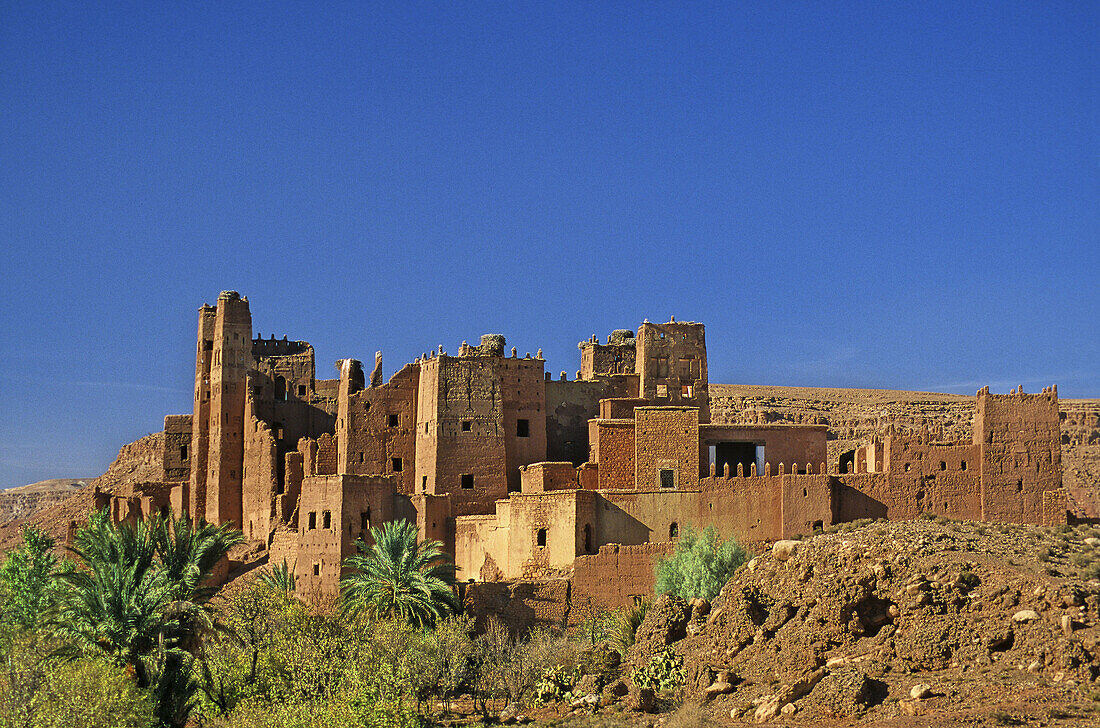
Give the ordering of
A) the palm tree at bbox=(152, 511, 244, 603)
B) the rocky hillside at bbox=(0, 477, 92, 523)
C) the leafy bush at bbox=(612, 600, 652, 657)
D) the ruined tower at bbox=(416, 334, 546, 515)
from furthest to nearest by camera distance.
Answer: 1. the rocky hillside at bbox=(0, 477, 92, 523)
2. the ruined tower at bbox=(416, 334, 546, 515)
3. the leafy bush at bbox=(612, 600, 652, 657)
4. the palm tree at bbox=(152, 511, 244, 603)

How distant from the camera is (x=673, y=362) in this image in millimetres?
69375

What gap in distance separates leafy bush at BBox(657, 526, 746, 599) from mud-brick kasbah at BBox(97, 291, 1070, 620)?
70.2 inches

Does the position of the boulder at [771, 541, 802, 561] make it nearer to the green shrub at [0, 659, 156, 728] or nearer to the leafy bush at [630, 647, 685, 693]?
the leafy bush at [630, 647, 685, 693]

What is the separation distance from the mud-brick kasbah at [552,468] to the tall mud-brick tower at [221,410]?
85 millimetres

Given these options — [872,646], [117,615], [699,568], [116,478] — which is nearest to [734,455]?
[699,568]

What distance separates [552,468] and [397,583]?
10.0 meters

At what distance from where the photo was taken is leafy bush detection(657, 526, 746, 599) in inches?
1944

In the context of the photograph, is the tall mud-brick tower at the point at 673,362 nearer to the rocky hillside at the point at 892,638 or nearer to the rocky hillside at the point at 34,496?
the rocky hillside at the point at 892,638

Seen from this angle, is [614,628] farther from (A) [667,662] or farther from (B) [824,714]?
(B) [824,714]

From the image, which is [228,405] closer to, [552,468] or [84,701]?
[552,468]

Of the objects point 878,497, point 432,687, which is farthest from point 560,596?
point 878,497

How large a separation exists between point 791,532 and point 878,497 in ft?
11.4

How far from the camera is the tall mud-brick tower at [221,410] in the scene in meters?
69.4

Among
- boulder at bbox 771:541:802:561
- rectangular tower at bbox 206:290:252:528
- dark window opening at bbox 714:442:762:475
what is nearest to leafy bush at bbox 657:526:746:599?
boulder at bbox 771:541:802:561
